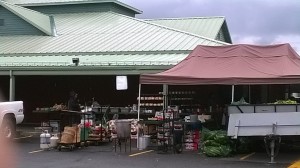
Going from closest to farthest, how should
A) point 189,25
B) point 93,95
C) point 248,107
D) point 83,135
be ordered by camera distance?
point 248,107, point 83,135, point 93,95, point 189,25

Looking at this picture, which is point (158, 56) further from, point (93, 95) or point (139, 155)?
point (139, 155)

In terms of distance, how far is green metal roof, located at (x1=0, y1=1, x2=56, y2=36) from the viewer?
79.7 ft

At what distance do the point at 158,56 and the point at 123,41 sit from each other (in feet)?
11.0

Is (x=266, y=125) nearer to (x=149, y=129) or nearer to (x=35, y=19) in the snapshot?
(x=149, y=129)

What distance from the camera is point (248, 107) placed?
12531mm

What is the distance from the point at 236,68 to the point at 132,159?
13.6ft

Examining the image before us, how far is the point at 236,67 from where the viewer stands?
13.7m

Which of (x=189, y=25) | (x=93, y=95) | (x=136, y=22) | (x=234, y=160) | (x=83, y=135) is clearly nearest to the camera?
(x=234, y=160)

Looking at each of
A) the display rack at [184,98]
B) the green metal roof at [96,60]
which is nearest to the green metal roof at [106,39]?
the green metal roof at [96,60]

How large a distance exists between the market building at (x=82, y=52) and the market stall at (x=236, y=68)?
281 cm

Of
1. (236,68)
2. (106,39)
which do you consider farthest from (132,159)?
(106,39)

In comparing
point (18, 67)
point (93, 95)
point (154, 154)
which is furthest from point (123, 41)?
point (154, 154)

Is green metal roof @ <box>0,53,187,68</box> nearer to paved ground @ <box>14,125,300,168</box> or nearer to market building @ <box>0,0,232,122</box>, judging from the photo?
market building @ <box>0,0,232,122</box>

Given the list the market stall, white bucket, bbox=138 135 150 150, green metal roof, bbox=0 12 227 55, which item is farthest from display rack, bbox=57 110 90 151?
green metal roof, bbox=0 12 227 55
